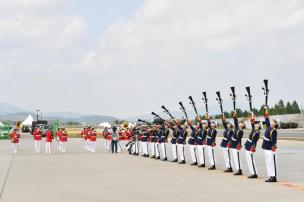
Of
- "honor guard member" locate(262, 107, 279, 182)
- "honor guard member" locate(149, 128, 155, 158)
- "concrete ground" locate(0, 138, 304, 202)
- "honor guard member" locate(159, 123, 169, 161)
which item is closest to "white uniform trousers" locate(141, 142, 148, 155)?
"honor guard member" locate(149, 128, 155, 158)

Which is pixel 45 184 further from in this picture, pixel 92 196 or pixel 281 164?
pixel 281 164

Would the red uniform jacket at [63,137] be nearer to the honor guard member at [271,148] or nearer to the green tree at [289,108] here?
the honor guard member at [271,148]

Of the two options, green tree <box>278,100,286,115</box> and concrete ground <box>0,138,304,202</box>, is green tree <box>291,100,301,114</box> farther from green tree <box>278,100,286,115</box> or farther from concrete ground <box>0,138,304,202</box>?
concrete ground <box>0,138,304,202</box>

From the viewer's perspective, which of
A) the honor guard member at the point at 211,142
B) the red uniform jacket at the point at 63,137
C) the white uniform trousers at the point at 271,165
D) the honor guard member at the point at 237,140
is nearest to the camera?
the white uniform trousers at the point at 271,165

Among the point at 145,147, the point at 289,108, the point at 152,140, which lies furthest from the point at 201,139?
the point at 289,108

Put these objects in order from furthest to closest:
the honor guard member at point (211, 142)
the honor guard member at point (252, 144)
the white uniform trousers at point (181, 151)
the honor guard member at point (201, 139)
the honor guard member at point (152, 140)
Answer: the honor guard member at point (152, 140), the white uniform trousers at point (181, 151), the honor guard member at point (201, 139), the honor guard member at point (211, 142), the honor guard member at point (252, 144)

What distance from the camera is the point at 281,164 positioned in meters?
23.1

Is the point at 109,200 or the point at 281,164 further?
the point at 281,164

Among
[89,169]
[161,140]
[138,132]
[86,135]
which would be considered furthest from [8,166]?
[86,135]

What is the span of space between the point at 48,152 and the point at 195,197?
2336 cm

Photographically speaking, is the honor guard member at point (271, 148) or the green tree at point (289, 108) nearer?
the honor guard member at point (271, 148)

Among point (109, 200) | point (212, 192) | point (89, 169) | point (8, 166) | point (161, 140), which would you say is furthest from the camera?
point (161, 140)

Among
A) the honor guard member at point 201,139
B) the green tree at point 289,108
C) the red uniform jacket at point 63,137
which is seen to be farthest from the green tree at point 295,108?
the honor guard member at point 201,139

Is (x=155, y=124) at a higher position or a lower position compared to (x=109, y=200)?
higher
